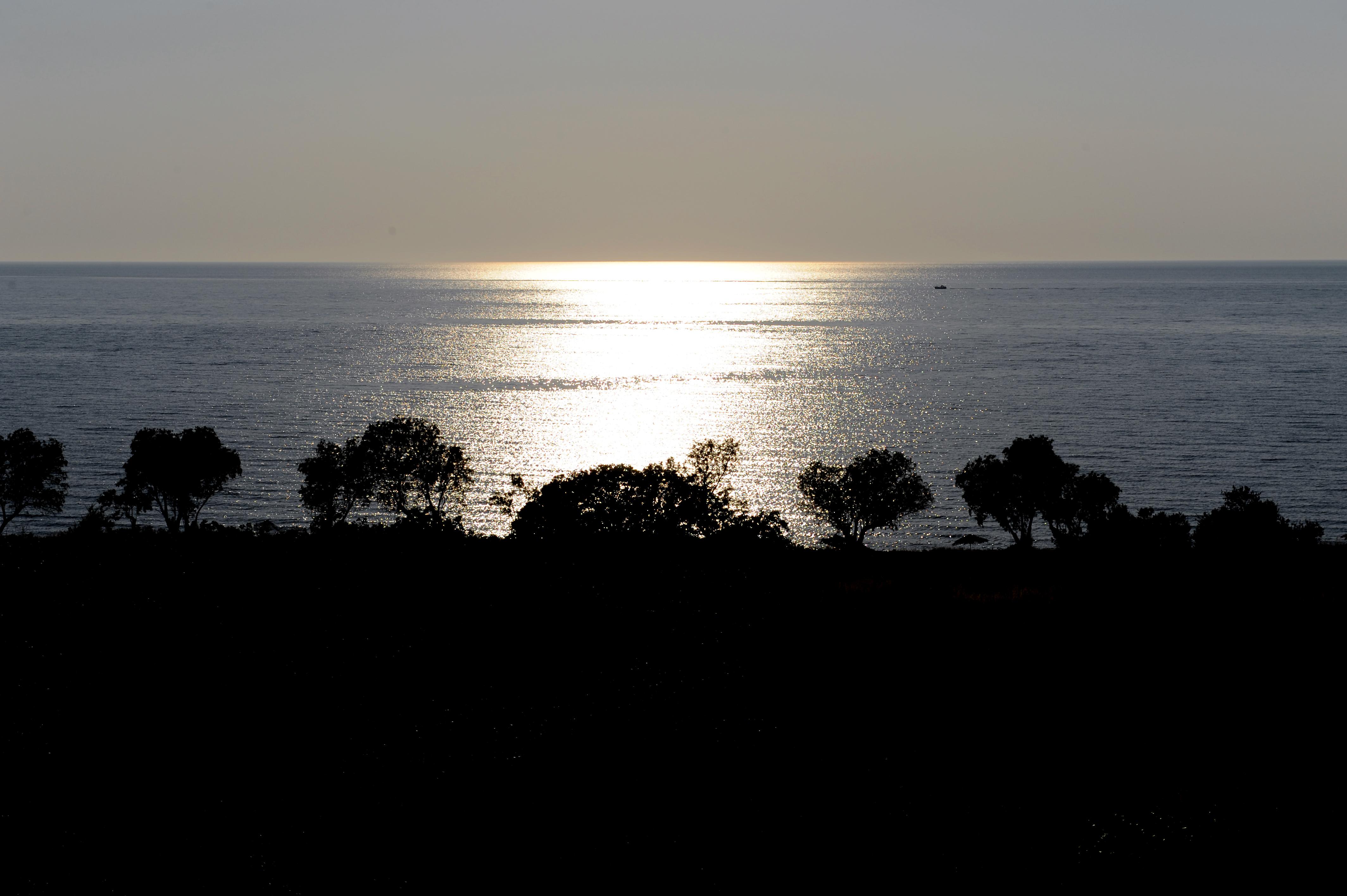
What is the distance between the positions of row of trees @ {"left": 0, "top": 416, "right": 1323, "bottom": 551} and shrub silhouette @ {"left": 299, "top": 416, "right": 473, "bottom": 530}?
0.09m

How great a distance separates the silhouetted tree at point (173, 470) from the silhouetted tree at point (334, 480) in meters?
5.60

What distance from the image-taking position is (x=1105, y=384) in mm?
166500

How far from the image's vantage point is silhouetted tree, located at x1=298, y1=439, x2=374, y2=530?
69625mm

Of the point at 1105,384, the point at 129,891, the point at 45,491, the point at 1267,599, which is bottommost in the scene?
the point at 129,891

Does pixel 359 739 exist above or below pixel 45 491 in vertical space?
below

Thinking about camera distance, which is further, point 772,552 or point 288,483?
point 288,483

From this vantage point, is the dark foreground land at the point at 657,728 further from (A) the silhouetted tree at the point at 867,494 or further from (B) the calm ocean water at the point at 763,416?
(B) the calm ocean water at the point at 763,416

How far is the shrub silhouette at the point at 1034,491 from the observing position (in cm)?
7019

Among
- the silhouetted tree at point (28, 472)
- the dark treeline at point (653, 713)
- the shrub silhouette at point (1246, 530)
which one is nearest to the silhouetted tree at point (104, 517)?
the silhouetted tree at point (28, 472)

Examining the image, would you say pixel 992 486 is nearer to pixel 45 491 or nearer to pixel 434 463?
pixel 434 463

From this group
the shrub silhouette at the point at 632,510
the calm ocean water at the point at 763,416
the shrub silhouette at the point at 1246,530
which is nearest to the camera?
the shrub silhouette at the point at 1246,530

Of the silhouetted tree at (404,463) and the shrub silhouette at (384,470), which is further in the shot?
the silhouetted tree at (404,463)

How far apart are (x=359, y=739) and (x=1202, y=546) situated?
3887 cm

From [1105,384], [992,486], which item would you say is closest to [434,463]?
[992,486]
